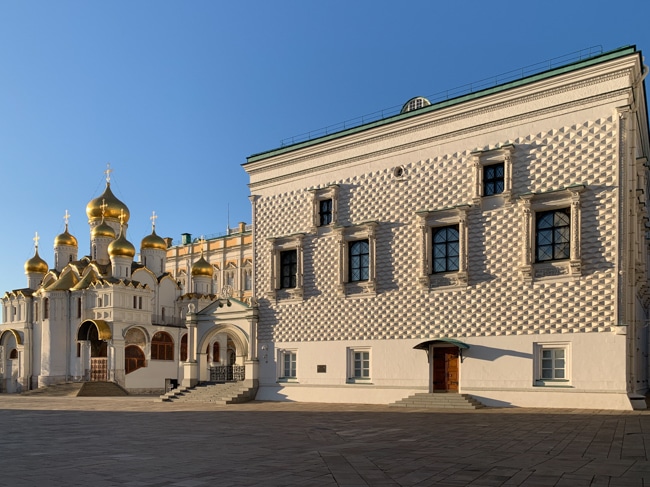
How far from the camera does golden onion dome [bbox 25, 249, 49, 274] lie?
45.2m

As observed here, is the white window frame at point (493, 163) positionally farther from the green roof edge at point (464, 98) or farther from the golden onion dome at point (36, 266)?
the golden onion dome at point (36, 266)

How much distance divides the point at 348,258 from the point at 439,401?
6.06 metres

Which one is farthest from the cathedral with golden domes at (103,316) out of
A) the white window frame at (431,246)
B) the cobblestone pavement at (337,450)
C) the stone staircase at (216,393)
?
the cobblestone pavement at (337,450)

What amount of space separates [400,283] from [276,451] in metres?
12.2

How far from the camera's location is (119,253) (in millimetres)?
39344

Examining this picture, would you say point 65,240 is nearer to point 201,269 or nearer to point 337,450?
point 201,269

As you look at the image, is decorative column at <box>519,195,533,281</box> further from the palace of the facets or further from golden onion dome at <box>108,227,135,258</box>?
golden onion dome at <box>108,227,135,258</box>

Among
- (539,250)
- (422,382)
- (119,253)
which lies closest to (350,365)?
(422,382)

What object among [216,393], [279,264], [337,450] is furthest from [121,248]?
[337,450]

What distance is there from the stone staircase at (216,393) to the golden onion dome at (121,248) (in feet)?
49.6

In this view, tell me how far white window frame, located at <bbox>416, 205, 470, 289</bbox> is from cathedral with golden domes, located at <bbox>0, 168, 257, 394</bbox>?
15537 mm

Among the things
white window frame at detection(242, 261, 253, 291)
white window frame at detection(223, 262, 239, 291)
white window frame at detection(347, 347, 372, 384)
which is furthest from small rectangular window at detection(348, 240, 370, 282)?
white window frame at detection(223, 262, 239, 291)

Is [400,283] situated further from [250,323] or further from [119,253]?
[119,253]

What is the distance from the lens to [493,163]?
20.5m
